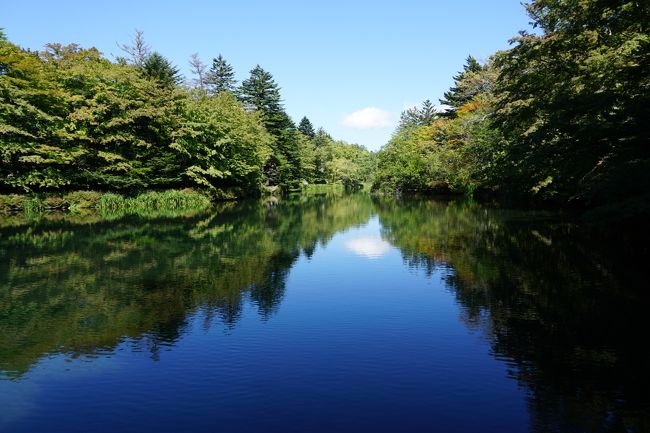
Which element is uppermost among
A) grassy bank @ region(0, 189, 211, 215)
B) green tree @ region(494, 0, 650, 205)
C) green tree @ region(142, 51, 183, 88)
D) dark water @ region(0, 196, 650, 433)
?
green tree @ region(142, 51, 183, 88)

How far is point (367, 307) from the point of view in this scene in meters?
11.5

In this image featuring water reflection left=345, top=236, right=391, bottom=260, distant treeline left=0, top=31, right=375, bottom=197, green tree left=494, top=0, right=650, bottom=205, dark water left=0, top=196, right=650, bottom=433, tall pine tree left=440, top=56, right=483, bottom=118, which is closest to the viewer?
dark water left=0, top=196, right=650, bottom=433

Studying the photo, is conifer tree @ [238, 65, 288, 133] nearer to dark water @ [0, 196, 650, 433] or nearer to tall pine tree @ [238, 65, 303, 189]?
tall pine tree @ [238, 65, 303, 189]

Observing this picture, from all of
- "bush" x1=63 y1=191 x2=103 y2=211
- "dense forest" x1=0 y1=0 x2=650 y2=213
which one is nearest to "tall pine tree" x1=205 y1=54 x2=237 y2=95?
"dense forest" x1=0 y1=0 x2=650 y2=213

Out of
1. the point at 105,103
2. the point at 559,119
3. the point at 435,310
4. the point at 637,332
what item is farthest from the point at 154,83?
the point at 637,332

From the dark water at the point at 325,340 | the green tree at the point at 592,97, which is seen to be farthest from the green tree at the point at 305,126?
the dark water at the point at 325,340

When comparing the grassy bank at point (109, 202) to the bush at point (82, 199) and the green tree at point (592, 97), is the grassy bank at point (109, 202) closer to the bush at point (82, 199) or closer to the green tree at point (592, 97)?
the bush at point (82, 199)

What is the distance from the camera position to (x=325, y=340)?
30.1 ft

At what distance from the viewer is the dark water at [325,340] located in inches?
246

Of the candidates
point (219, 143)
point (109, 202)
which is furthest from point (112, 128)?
point (219, 143)

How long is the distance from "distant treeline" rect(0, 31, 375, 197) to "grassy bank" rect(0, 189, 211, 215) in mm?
1036

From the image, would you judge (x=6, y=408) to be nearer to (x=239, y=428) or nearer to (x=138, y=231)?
(x=239, y=428)

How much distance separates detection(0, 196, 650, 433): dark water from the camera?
20.5 feet

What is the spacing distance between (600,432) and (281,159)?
213 feet
